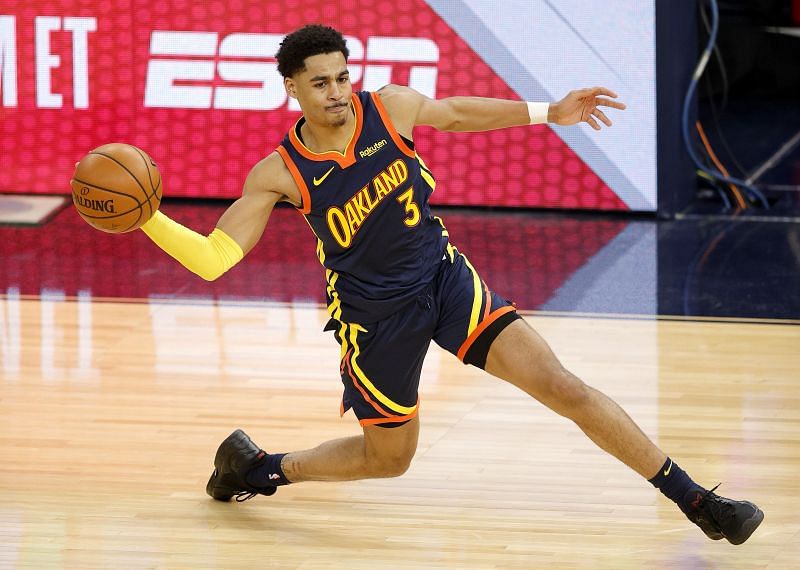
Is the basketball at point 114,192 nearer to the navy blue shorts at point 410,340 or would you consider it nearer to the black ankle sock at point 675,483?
the navy blue shorts at point 410,340

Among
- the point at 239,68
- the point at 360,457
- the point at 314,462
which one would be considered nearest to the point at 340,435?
the point at 314,462

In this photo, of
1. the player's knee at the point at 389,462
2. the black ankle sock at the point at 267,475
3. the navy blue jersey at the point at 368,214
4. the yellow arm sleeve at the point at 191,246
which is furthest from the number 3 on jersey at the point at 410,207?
the black ankle sock at the point at 267,475

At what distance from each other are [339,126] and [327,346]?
2.63 m

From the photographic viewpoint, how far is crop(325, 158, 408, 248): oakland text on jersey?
14.9ft

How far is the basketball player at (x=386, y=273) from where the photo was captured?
176 inches

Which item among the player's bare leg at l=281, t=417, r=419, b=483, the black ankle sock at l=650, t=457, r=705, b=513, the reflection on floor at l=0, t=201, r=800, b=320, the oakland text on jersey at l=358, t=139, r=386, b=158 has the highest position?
the oakland text on jersey at l=358, t=139, r=386, b=158

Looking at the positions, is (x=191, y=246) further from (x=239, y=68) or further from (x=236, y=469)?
(x=239, y=68)

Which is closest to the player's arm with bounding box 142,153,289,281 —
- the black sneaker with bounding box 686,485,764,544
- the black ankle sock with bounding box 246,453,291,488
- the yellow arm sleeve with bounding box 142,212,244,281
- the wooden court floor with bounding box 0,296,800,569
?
the yellow arm sleeve with bounding box 142,212,244,281

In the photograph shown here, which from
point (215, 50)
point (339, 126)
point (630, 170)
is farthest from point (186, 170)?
point (339, 126)

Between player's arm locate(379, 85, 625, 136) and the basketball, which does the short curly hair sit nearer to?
player's arm locate(379, 85, 625, 136)

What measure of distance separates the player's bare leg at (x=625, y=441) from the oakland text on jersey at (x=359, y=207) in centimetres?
65

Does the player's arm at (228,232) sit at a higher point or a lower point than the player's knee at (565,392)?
higher

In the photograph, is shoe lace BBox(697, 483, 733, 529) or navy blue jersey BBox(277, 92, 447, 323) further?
navy blue jersey BBox(277, 92, 447, 323)

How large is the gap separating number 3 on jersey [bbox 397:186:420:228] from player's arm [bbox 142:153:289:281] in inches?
15.1
